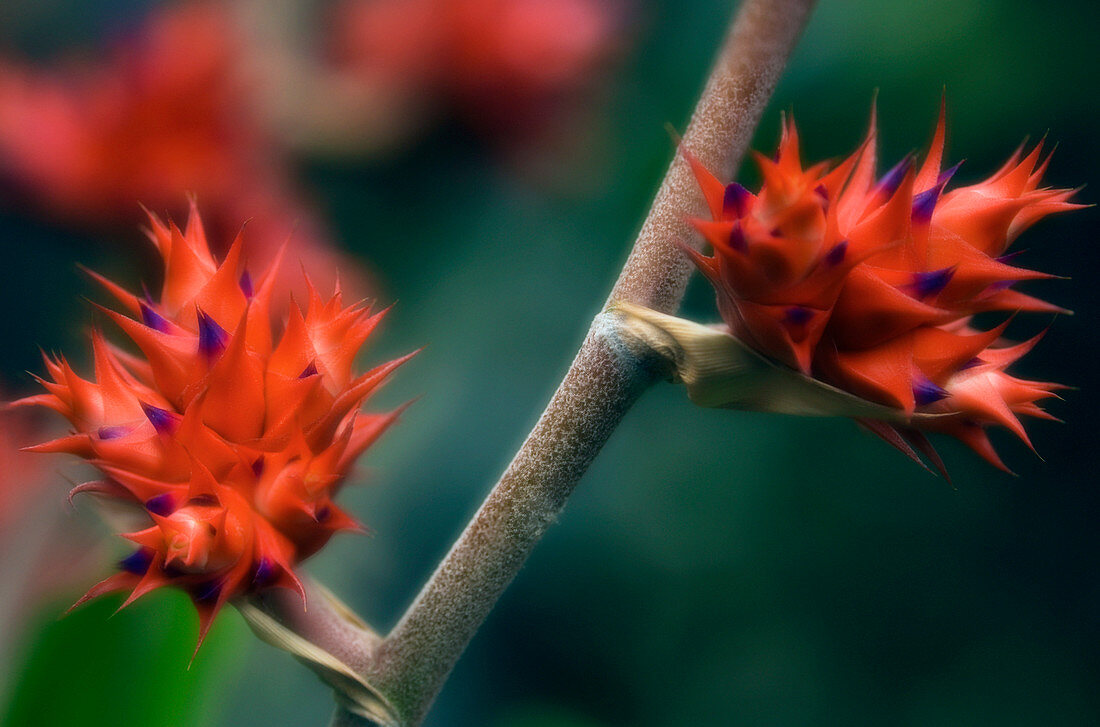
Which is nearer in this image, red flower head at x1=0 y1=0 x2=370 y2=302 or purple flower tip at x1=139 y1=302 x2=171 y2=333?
purple flower tip at x1=139 y1=302 x2=171 y2=333

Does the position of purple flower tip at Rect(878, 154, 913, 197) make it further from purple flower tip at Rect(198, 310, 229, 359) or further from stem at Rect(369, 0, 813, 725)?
purple flower tip at Rect(198, 310, 229, 359)

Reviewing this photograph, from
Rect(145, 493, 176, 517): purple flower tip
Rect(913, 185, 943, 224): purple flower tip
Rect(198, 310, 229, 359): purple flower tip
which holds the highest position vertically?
Rect(913, 185, 943, 224): purple flower tip

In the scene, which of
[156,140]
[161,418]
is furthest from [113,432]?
[156,140]

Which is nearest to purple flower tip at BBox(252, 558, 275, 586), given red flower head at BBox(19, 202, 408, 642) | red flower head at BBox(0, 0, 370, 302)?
red flower head at BBox(19, 202, 408, 642)

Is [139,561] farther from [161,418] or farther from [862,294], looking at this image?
[862,294]

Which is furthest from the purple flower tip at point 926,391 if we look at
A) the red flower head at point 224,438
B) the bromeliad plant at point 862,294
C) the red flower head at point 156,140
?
the red flower head at point 156,140

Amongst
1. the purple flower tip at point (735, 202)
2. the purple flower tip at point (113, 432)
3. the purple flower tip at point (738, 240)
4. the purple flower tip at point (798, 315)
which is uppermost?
the purple flower tip at point (735, 202)

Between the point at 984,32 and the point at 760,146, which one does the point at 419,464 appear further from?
the point at 984,32

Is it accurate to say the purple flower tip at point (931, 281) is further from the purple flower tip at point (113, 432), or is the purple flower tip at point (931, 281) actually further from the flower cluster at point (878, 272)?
the purple flower tip at point (113, 432)
